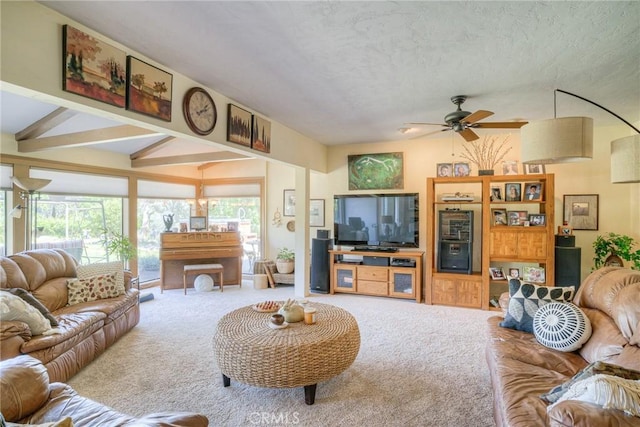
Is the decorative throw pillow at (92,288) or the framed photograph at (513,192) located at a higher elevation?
the framed photograph at (513,192)

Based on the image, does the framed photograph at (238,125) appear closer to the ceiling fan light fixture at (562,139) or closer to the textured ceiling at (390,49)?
the textured ceiling at (390,49)

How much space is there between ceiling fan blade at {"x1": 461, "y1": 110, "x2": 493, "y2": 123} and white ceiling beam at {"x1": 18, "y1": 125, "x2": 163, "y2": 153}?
354cm

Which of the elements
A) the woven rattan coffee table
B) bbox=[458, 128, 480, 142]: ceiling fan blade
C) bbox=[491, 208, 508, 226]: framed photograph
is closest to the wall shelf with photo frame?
bbox=[491, 208, 508, 226]: framed photograph

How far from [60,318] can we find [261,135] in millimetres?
2794

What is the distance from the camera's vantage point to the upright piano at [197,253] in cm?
556

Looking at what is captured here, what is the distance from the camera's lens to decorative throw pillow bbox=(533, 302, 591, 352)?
2135 millimetres

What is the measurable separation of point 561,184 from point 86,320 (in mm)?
6251

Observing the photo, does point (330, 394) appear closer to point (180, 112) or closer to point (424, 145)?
point (180, 112)

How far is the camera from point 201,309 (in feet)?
14.8

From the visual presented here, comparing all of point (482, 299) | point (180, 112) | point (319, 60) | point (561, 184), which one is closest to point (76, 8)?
point (180, 112)

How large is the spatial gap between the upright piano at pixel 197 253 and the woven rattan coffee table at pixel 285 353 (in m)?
3.53

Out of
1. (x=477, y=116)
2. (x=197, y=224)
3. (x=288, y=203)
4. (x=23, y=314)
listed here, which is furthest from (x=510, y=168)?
(x=23, y=314)

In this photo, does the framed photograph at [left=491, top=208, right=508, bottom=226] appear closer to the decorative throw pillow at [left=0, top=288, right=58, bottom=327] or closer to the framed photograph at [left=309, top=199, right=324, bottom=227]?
the framed photograph at [left=309, top=199, right=324, bottom=227]

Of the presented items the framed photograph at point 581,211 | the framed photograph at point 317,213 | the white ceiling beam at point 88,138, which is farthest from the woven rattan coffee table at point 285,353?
the framed photograph at point 581,211
